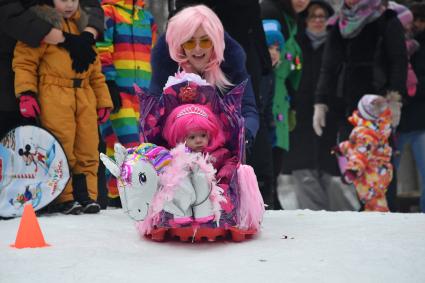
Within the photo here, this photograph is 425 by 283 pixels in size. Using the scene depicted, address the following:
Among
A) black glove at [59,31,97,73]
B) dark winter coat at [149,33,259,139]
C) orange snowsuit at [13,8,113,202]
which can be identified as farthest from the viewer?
black glove at [59,31,97,73]

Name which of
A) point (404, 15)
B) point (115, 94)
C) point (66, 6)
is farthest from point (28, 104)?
point (404, 15)

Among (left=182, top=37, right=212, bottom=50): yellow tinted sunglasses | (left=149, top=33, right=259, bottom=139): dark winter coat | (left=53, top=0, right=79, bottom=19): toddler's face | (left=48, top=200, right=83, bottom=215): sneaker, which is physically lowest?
(left=48, top=200, right=83, bottom=215): sneaker

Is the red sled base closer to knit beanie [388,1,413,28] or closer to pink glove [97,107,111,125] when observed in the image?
pink glove [97,107,111,125]

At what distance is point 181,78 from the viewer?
386 cm

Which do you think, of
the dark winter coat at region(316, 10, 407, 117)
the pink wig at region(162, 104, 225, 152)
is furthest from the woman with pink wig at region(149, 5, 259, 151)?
the dark winter coat at region(316, 10, 407, 117)

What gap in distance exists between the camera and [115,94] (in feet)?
18.2

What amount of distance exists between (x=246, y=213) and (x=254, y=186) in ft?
0.50

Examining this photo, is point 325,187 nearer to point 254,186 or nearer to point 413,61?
point 413,61

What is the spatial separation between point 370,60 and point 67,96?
250cm

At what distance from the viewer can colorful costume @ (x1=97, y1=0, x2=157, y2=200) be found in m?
5.59

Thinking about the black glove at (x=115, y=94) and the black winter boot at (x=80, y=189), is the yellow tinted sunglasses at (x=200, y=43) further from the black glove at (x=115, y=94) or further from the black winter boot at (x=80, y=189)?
the black glove at (x=115, y=94)

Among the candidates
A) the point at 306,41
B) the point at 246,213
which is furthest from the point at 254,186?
the point at 306,41

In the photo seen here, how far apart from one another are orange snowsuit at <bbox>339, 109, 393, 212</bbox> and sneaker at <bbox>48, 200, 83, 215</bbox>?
2248 mm

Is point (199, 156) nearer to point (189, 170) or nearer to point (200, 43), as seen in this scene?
point (189, 170)
